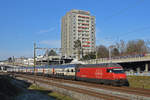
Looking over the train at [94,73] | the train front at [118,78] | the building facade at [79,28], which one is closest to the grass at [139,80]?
the train at [94,73]

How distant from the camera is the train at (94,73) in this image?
3048 cm

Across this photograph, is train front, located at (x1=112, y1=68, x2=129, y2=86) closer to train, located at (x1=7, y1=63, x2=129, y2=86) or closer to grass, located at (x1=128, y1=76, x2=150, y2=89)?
train, located at (x1=7, y1=63, x2=129, y2=86)

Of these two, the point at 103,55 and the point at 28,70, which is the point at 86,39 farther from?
the point at 28,70

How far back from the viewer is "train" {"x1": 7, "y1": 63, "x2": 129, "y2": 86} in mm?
30484

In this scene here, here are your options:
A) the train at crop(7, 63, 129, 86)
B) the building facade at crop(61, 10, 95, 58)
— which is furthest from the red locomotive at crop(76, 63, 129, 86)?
the building facade at crop(61, 10, 95, 58)

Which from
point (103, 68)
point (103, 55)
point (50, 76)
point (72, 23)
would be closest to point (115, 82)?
point (103, 68)

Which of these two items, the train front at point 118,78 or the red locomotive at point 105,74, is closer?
the train front at point 118,78

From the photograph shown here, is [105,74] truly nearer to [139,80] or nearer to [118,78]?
[118,78]

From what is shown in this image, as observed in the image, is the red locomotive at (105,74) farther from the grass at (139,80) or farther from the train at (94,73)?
the grass at (139,80)

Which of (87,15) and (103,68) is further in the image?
(87,15)

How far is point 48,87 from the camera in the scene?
33812mm

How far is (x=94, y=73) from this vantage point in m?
36.3

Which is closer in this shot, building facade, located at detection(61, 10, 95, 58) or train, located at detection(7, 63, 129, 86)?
train, located at detection(7, 63, 129, 86)

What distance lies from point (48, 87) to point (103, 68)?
989cm
